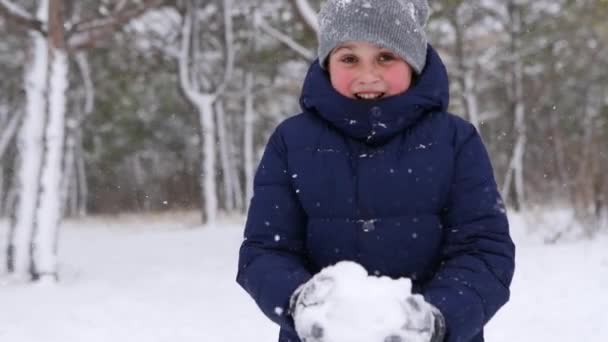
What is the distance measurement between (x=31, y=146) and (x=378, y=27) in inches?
291

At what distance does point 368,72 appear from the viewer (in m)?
1.66

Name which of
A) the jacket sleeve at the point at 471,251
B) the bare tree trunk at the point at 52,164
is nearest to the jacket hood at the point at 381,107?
the jacket sleeve at the point at 471,251

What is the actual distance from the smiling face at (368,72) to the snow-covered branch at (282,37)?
11.3 metres

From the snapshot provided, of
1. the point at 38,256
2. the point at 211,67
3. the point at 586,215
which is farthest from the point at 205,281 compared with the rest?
the point at 211,67

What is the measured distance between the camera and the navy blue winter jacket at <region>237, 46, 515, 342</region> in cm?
156

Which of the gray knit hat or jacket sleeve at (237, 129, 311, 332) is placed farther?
the gray knit hat

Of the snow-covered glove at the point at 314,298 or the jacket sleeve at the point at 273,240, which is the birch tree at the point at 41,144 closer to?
the jacket sleeve at the point at 273,240

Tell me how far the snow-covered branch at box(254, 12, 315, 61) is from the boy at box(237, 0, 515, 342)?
11.3 metres

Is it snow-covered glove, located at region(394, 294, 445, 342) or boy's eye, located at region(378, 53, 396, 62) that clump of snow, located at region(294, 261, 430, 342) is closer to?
snow-covered glove, located at region(394, 294, 445, 342)

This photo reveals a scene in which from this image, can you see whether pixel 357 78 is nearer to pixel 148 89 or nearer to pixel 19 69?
pixel 19 69

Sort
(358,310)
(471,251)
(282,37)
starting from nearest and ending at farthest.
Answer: (358,310) → (471,251) → (282,37)

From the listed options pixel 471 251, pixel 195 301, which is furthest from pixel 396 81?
pixel 195 301

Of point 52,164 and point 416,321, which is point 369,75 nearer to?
point 416,321

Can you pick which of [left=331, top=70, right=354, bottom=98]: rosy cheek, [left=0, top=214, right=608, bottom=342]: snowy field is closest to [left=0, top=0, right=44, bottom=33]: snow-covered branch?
[left=0, top=214, right=608, bottom=342]: snowy field
